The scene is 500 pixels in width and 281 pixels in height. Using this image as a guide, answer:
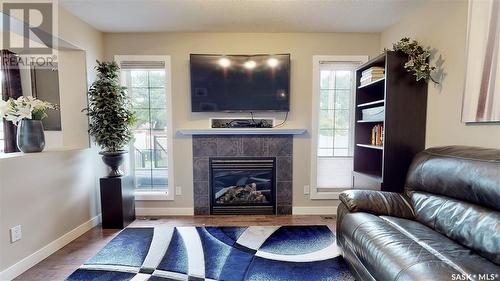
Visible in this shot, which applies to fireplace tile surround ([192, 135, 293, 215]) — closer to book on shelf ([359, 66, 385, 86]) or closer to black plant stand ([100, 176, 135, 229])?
black plant stand ([100, 176, 135, 229])

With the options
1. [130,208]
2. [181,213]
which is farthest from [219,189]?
[130,208]

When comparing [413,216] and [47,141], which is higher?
[47,141]

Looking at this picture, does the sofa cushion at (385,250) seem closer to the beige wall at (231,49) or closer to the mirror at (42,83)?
the beige wall at (231,49)

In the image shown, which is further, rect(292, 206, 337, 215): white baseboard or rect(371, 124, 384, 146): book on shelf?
rect(292, 206, 337, 215): white baseboard

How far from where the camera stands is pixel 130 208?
9.78ft

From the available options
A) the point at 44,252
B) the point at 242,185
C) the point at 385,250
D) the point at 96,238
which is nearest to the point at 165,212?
the point at 96,238

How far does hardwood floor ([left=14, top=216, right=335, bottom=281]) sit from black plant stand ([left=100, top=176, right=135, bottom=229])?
0.32 ft

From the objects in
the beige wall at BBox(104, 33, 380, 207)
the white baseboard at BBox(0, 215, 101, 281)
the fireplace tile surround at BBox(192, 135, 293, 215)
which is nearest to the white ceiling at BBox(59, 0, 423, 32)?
the beige wall at BBox(104, 33, 380, 207)

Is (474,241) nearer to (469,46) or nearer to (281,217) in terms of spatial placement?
(469,46)

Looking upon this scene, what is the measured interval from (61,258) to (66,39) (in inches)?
86.2

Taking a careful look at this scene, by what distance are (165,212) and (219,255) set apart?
1392 mm

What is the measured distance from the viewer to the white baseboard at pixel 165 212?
327cm

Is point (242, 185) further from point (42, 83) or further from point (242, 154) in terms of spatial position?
point (42, 83)

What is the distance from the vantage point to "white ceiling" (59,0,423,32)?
7.83 ft
